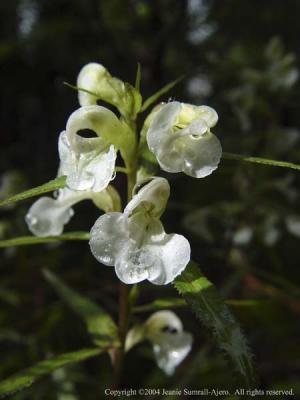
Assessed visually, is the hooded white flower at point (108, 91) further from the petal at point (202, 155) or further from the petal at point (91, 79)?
the petal at point (202, 155)

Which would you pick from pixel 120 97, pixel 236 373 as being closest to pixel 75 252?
pixel 120 97

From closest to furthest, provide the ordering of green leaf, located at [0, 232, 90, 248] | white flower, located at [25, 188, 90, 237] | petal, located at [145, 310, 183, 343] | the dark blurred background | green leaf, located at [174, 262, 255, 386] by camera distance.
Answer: green leaf, located at [174, 262, 255, 386] → green leaf, located at [0, 232, 90, 248] → white flower, located at [25, 188, 90, 237] → petal, located at [145, 310, 183, 343] → the dark blurred background

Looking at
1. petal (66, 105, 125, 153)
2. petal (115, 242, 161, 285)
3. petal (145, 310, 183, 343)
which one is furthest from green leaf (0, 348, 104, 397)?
petal (66, 105, 125, 153)

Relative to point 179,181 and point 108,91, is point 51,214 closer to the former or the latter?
point 108,91

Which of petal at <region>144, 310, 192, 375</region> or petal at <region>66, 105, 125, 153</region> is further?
petal at <region>144, 310, 192, 375</region>

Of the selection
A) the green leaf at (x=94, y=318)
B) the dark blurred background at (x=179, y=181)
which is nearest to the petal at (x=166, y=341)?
the green leaf at (x=94, y=318)

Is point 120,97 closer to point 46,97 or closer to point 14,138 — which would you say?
point 46,97

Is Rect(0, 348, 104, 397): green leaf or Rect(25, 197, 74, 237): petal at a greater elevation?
Rect(25, 197, 74, 237): petal

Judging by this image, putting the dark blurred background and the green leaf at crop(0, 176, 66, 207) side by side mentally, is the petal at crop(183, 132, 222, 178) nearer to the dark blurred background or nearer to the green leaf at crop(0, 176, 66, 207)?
the green leaf at crop(0, 176, 66, 207)
